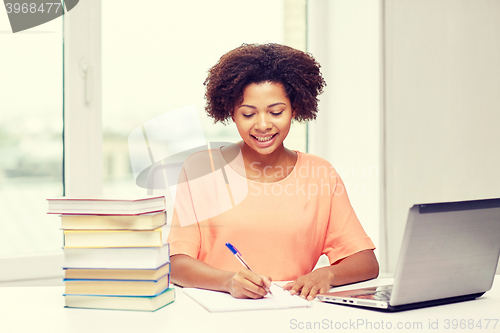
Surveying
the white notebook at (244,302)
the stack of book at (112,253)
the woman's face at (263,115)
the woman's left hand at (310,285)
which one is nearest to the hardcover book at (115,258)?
the stack of book at (112,253)

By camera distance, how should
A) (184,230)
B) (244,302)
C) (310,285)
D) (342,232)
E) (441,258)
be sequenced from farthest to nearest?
1. (342,232)
2. (184,230)
3. (310,285)
4. (244,302)
5. (441,258)

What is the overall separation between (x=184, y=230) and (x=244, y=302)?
428mm

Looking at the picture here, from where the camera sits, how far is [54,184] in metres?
2.38

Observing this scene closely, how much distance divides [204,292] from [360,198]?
1887 millimetres

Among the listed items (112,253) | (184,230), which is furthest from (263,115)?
(112,253)

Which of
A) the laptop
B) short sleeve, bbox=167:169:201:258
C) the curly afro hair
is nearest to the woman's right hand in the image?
the laptop

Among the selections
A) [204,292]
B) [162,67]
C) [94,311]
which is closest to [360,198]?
[162,67]

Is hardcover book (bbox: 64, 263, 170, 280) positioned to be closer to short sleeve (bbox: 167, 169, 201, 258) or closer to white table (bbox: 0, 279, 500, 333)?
white table (bbox: 0, 279, 500, 333)

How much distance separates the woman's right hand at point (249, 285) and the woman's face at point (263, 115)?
1.75ft

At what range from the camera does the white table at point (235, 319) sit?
34.8 inches

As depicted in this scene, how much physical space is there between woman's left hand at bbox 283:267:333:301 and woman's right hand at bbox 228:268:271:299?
89 mm

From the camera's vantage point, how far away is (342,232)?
154 cm

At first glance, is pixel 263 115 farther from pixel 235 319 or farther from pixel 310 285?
pixel 235 319

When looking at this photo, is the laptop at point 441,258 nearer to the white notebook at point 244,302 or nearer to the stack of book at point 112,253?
the white notebook at point 244,302
